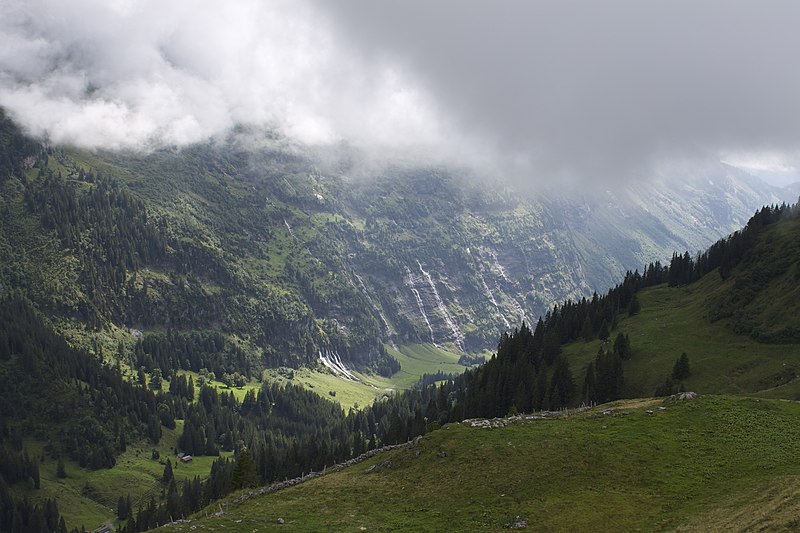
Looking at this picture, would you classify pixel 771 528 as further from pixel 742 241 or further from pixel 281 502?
pixel 742 241

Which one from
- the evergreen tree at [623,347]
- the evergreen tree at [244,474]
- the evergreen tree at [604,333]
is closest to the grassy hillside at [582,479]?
the evergreen tree at [244,474]

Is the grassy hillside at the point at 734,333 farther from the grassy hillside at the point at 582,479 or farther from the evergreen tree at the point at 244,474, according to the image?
the evergreen tree at the point at 244,474

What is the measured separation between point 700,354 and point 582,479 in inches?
3447


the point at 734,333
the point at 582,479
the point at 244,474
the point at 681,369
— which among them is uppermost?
the point at 734,333

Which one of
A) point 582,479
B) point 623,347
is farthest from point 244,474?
point 623,347

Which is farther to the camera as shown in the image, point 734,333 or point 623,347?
point 623,347

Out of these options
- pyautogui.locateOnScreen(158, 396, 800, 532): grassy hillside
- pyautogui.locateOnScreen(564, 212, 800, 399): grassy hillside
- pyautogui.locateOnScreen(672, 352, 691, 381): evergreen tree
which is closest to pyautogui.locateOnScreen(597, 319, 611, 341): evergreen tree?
pyautogui.locateOnScreen(564, 212, 800, 399): grassy hillside

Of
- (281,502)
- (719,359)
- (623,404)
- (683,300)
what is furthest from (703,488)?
(683,300)

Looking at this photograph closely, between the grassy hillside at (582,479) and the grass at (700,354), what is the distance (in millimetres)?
38481

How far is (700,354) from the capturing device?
14438 centimetres

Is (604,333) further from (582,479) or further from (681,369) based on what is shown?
(582,479)

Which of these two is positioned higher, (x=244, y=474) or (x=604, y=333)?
(x=604, y=333)

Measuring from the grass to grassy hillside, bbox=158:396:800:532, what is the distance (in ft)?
126

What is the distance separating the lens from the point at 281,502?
85.1 m
